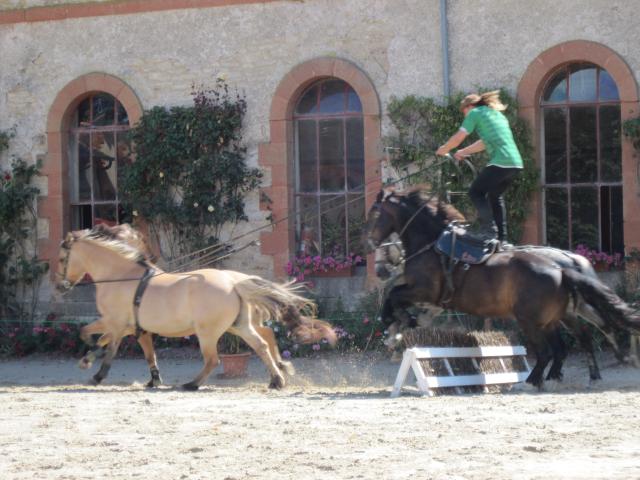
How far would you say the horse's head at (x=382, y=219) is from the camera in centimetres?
1105

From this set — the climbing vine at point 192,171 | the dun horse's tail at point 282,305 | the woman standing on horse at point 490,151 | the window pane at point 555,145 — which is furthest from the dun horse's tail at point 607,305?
the climbing vine at point 192,171

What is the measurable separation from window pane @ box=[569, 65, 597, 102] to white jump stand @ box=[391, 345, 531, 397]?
163 inches

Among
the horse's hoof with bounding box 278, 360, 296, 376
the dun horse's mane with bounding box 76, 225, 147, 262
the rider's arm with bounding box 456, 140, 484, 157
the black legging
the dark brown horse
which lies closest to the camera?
the dark brown horse

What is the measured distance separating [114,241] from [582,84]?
6.12m

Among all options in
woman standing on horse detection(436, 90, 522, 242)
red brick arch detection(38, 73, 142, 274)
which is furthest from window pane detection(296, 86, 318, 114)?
woman standing on horse detection(436, 90, 522, 242)

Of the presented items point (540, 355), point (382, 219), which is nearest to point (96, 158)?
point (382, 219)

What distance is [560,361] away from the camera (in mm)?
10609

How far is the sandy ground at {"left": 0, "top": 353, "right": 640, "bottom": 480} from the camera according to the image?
6746 millimetres

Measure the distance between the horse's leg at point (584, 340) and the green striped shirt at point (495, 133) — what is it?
5.20 feet

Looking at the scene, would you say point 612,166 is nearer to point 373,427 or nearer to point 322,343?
point 322,343

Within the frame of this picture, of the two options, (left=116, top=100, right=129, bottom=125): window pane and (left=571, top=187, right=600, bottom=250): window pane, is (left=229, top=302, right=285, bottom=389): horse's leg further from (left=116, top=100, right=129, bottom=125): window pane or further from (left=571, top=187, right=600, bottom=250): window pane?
(left=116, top=100, right=129, bottom=125): window pane

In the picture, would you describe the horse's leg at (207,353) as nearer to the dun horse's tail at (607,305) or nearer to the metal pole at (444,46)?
the dun horse's tail at (607,305)

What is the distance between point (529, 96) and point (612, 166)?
1.33 meters

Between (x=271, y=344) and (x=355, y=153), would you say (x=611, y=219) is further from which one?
(x=271, y=344)
